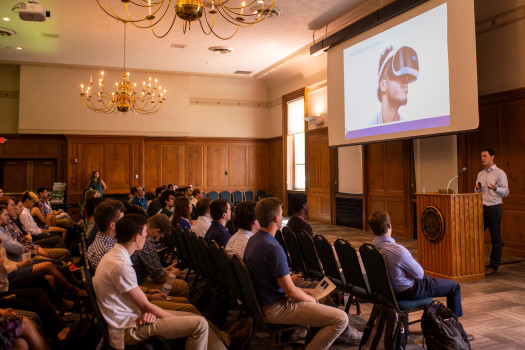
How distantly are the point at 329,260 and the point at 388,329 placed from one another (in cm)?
84

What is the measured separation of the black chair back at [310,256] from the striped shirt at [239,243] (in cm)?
63

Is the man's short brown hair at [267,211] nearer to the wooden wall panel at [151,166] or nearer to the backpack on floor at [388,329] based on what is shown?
the backpack on floor at [388,329]

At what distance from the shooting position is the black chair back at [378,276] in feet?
9.31

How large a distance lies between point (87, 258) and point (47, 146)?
454 inches

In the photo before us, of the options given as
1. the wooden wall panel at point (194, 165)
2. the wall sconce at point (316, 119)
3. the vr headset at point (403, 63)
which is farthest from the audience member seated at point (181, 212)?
the wooden wall panel at point (194, 165)

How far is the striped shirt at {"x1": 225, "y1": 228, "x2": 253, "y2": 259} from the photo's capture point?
334 centimetres

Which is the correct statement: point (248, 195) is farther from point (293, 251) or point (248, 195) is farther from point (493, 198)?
point (293, 251)

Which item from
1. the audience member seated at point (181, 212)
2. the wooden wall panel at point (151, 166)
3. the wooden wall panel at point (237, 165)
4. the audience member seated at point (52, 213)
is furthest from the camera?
the wooden wall panel at point (237, 165)

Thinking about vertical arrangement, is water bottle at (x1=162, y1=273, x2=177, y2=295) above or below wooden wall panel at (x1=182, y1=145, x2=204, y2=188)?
below

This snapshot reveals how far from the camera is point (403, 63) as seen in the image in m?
7.32

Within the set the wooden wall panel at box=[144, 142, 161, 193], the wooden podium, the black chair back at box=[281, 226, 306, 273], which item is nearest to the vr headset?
the wooden podium

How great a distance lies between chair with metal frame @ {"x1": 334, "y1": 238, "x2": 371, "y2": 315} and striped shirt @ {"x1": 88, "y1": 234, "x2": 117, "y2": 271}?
1.88 metres

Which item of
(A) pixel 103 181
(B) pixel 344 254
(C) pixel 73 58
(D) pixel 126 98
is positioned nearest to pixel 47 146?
(A) pixel 103 181

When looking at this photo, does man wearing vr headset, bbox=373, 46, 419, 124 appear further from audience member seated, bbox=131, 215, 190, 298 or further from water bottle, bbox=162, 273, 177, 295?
water bottle, bbox=162, 273, 177, 295
